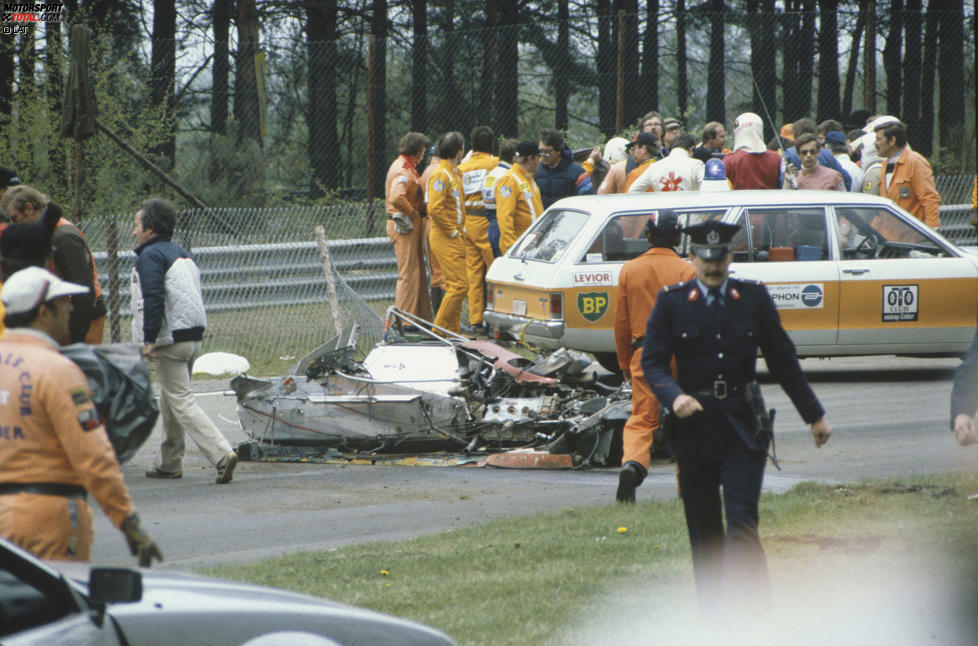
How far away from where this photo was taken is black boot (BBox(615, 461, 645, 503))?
7.32m

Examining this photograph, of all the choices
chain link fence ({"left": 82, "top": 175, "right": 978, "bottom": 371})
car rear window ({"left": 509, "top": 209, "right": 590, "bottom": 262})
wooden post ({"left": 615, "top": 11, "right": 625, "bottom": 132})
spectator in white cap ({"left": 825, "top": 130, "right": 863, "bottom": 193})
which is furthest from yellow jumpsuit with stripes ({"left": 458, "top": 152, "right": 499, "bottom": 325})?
spectator in white cap ({"left": 825, "top": 130, "right": 863, "bottom": 193})

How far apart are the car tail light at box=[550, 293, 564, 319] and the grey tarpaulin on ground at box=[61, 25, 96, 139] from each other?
461 centimetres

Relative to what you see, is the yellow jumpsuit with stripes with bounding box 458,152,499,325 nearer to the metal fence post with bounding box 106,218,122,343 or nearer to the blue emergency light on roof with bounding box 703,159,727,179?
the blue emergency light on roof with bounding box 703,159,727,179

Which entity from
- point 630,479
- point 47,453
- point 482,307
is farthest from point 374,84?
point 47,453

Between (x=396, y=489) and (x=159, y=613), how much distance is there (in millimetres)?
5019

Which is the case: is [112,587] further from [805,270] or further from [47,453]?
[805,270]

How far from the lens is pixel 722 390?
507cm

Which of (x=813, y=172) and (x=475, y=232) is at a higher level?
(x=813, y=172)

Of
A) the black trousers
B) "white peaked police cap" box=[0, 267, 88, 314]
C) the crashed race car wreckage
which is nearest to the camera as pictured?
"white peaked police cap" box=[0, 267, 88, 314]

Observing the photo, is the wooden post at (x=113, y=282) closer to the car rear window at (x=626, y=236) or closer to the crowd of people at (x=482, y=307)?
the crowd of people at (x=482, y=307)

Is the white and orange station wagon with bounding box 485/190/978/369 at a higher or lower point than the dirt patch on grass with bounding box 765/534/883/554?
higher

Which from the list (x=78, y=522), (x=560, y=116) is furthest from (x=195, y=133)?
(x=78, y=522)

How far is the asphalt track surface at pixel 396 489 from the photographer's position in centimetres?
702

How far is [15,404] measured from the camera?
12.7ft
